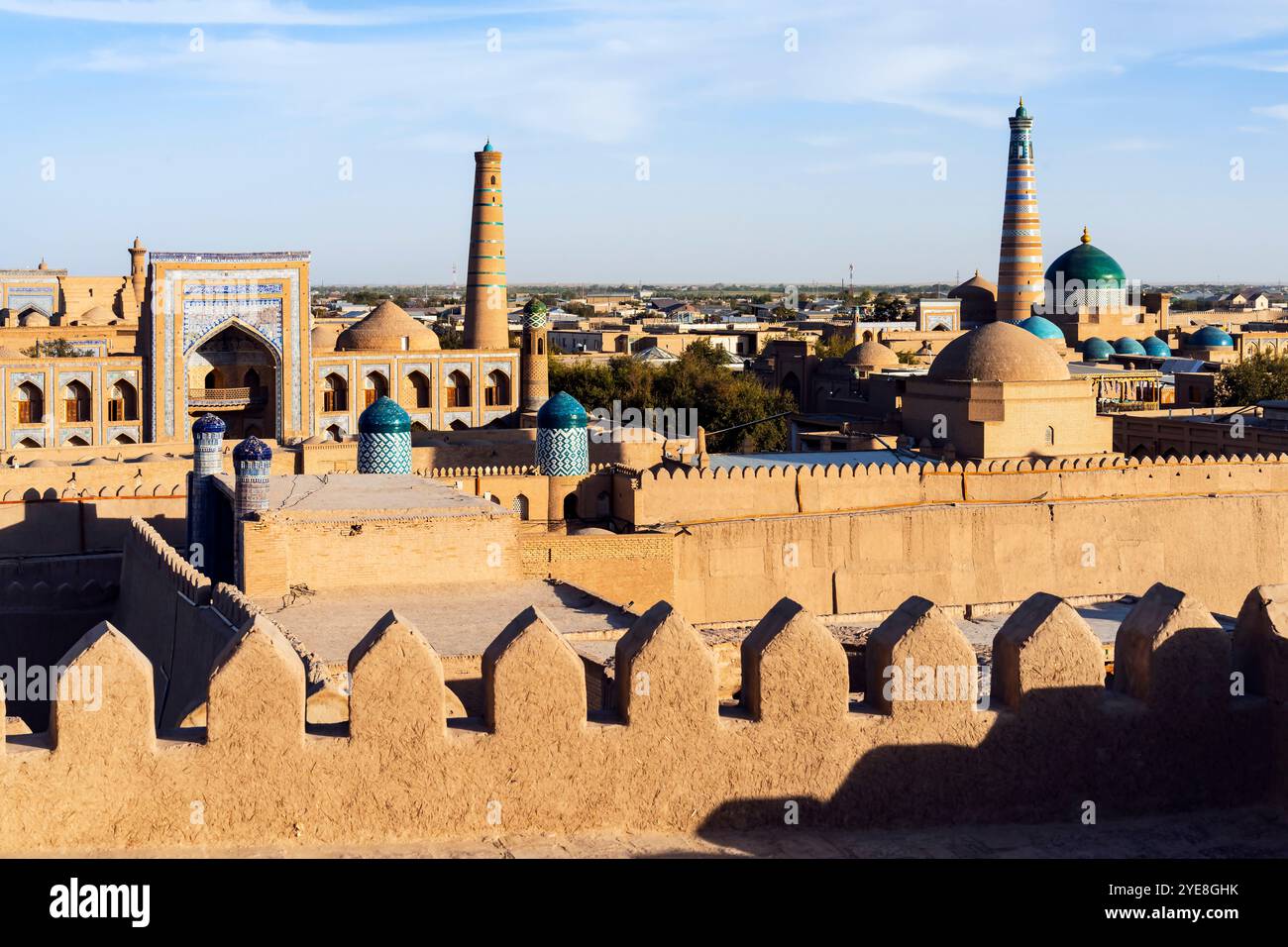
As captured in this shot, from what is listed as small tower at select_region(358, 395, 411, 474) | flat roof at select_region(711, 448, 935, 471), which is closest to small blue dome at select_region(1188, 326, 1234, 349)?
flat roof at select_region(711, 448, 935, 471)

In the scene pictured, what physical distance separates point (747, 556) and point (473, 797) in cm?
1268

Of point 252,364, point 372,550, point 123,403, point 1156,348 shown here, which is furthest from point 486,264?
point 372,550

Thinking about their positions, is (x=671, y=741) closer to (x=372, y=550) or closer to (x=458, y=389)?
(x=372, y=550)

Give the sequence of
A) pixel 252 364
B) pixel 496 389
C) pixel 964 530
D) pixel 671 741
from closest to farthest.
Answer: pixel 671 741 < pixel 964 530 < pixel 252 364 < pixel 496 389

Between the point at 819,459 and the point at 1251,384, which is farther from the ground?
the point at 1251,384

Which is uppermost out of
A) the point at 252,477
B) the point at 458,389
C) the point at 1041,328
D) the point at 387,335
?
the point at 1041,328

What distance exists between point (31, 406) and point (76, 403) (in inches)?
38.1

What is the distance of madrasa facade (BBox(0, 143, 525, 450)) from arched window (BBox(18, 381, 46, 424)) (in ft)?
0.10

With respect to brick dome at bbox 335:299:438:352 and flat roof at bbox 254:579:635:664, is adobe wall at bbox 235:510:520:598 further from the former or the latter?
brick dome at bbox 335:299:438:352

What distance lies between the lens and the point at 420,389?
41.3 meters

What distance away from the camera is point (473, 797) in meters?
6.02

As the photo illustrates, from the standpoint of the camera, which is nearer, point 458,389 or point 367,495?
point 367,495

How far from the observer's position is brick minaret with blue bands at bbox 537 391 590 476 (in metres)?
20.4

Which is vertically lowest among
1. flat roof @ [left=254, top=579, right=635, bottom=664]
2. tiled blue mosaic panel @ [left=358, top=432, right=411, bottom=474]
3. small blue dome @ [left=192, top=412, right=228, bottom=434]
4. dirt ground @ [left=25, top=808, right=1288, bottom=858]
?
flat roof @ [left=254, top=579, right=635, bottom=664]
